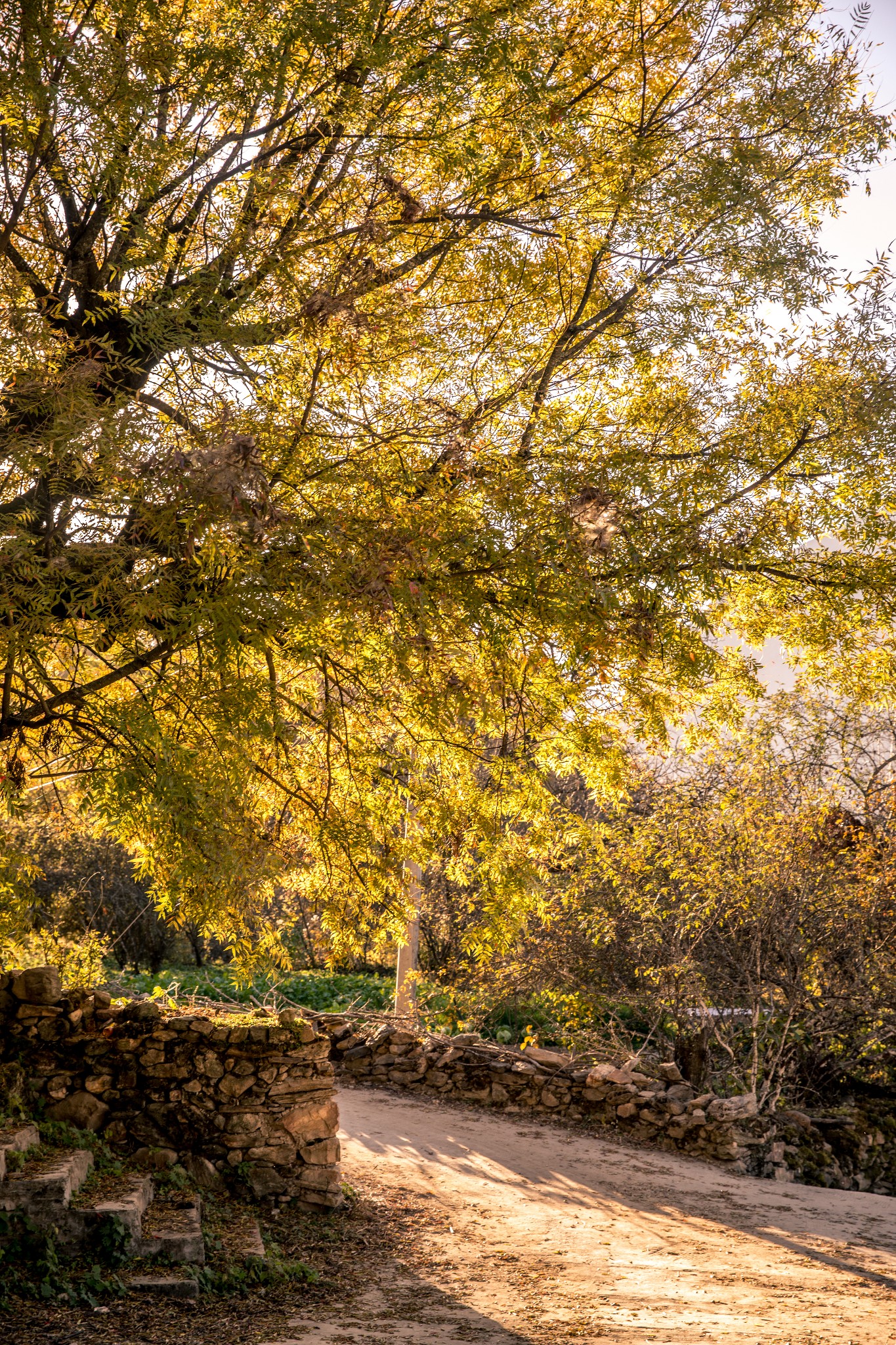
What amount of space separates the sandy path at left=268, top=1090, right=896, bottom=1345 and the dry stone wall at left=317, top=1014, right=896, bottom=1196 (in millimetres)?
394

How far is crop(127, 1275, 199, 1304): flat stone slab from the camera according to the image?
4887mm

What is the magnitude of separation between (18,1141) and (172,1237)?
1.04 meters

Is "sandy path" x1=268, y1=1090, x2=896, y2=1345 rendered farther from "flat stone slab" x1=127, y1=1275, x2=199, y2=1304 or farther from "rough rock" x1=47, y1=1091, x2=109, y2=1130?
"rough rock" x1=47, y1=1091, x2=109, y2=1130

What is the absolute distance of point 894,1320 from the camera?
203 inches

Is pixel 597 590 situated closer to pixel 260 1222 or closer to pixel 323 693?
A: pixel 323 693

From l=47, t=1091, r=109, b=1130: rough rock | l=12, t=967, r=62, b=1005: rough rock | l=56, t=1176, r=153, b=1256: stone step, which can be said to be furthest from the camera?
l=12, t=967, r=62, b=1005: rough rock

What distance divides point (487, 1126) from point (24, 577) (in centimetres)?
725

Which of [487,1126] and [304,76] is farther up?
[304,76]

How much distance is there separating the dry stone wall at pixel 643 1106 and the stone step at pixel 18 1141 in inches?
128

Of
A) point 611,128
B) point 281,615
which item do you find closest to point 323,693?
point 281,615

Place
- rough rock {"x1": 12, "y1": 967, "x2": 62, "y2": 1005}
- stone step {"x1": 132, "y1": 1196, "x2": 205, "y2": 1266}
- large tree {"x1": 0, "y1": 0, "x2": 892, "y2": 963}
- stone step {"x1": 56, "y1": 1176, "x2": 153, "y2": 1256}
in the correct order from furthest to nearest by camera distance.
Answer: rough rock {"x1": 12, "y1": 967, "x2": 62, "y2": 1005}
stone step {"x1": 132, "y1": 1196, "x2": 205, "y2": 1266}
stone step {"x1": 56, "y1": 1176, "x2": 153, "y2": 1256}
large tree {"x1": 0, "y1": 0, "x2": 892, "y2": 963}

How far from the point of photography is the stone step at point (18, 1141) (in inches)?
205

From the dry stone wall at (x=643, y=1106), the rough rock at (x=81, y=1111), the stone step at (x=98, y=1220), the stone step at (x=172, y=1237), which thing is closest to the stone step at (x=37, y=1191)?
the stone step at (x=98, y=1220)

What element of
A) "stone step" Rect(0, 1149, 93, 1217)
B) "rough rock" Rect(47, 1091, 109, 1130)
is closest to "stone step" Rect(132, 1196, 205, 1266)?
"stone step" Rect(0, 1149, 93, 1217)
